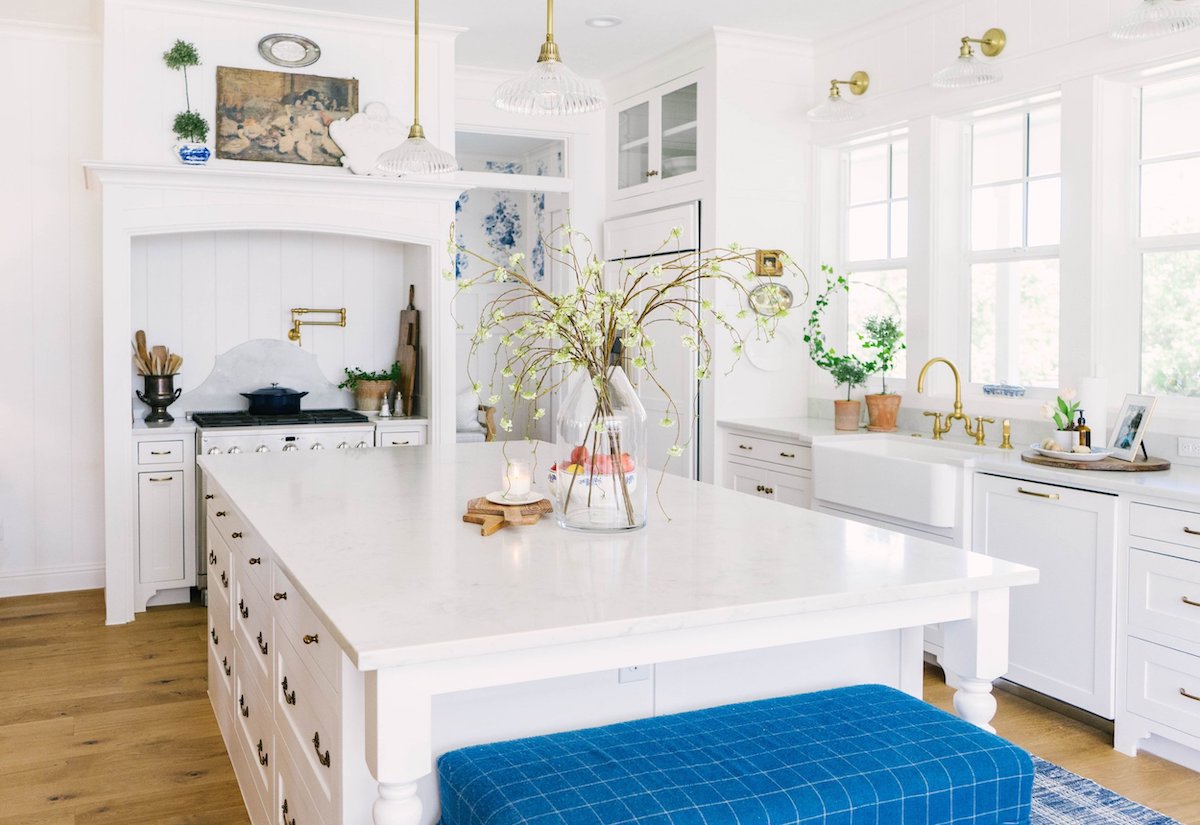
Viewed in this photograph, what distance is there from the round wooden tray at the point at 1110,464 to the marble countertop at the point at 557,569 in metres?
1.41

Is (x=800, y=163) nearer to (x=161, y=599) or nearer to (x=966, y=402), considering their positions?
(x=966, y=402)

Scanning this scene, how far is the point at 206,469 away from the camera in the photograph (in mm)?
3326

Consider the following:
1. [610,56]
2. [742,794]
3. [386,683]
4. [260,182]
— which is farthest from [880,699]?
[610,56]

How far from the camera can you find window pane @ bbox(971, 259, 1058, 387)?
4367mm

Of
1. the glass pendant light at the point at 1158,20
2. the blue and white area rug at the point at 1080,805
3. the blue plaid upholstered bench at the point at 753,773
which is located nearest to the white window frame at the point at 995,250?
the glass pendant light at the point at 1158,20

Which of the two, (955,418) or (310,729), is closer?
(310,729)

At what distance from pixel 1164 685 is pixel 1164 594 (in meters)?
0.28

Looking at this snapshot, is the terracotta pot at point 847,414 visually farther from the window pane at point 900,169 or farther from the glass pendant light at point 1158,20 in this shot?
the glass pendant light at point 1158,20

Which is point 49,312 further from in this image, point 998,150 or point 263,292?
point 998,150

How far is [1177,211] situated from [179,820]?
3834 millimetres

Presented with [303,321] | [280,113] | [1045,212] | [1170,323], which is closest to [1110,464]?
[1170,323]

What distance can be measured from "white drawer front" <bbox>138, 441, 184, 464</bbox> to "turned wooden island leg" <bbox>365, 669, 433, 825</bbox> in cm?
371

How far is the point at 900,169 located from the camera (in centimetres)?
513

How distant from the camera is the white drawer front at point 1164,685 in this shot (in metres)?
3.08
